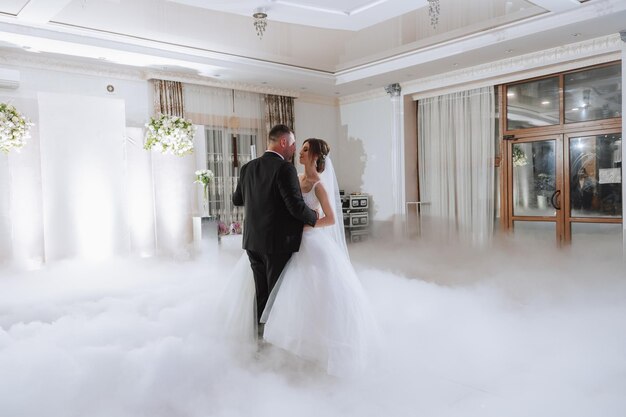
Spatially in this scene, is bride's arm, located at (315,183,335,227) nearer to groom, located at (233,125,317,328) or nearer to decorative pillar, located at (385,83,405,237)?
groom, located at (233,125,317,328)

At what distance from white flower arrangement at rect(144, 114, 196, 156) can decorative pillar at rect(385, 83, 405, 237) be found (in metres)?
3.63

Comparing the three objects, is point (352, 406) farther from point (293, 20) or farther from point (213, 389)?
point (293, 20)

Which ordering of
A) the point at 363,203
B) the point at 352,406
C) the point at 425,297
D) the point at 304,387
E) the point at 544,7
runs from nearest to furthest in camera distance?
the point at 352,406, the point at 304,387, the point at 425,297, the point at 544,7, the point at 363,203

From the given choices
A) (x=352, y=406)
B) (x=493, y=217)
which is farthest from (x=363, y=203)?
(x=352, y=406)

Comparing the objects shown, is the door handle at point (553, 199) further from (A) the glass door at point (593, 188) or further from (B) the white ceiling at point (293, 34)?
(B) the white ceiling at point (293, 34)

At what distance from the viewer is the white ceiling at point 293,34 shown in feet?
18.2

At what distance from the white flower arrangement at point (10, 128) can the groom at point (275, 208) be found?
4.31 m

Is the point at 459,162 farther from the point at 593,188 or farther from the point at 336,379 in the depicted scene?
the point at 336,379

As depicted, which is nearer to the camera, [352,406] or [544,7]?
[352,406]

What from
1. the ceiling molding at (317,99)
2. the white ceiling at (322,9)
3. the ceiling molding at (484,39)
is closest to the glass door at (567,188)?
the ceiling molding at (484,39)

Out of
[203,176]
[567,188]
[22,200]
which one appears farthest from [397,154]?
[22,200]

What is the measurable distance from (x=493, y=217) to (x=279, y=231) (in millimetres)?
5635

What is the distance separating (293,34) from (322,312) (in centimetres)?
478

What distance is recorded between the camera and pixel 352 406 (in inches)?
103
